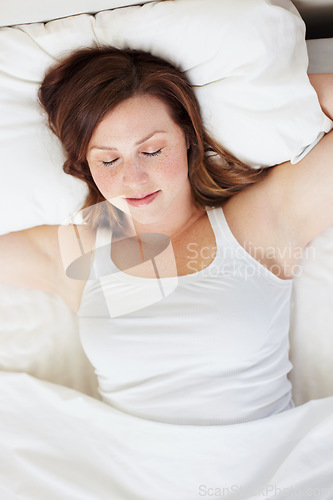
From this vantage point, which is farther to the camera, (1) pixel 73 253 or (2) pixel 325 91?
(1) pixel 73 253

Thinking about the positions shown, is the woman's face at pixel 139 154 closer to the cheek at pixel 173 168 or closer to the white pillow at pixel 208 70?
the cheek at pixel 173 168

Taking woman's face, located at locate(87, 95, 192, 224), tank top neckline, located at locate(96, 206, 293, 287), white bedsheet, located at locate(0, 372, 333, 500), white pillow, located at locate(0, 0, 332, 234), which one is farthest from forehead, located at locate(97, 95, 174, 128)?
white bedsheet, located at locate(0, 372, 333, 500)

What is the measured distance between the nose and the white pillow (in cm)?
20

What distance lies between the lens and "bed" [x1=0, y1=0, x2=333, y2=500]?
88cm

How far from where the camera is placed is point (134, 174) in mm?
875

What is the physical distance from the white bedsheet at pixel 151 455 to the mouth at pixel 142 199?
18.3 inches

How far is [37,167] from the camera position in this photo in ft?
3.28

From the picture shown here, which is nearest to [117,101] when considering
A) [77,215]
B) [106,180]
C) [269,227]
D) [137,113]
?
[137,113]

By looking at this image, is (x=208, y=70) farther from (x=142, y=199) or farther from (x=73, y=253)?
(x=73, y=253)

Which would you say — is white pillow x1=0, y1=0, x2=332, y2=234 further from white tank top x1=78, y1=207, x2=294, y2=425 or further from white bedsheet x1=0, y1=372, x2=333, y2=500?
white bedsheet x1=0, y1=372, x2=333, y2=500

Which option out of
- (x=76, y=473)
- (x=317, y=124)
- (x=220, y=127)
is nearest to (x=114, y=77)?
(x=220, y=127)

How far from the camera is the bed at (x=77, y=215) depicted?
88cm

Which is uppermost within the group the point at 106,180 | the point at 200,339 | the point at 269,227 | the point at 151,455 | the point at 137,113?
the point at 137,113

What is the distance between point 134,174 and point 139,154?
4 centimetres
